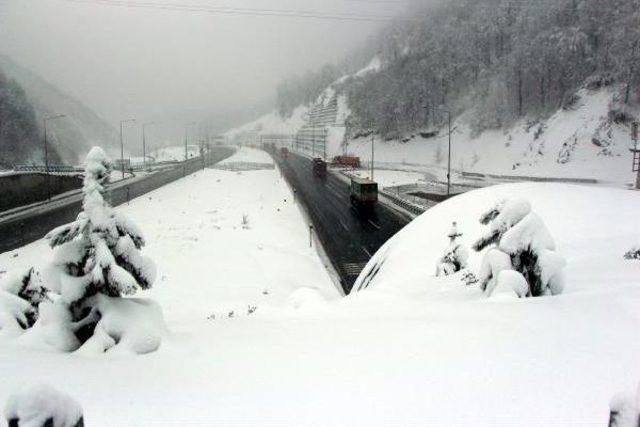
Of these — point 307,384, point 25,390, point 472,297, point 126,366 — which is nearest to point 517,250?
point 472,297

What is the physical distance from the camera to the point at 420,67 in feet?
420

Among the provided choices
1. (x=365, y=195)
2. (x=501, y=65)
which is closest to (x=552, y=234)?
(x=365, y=195)

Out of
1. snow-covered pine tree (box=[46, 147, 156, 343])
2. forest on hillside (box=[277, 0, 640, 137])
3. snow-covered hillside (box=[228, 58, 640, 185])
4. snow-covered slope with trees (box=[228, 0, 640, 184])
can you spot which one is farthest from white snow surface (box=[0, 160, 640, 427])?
forest on hillside (box=[277, 0, 640, 137])

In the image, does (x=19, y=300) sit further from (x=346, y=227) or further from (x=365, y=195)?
(x=365, y=195)

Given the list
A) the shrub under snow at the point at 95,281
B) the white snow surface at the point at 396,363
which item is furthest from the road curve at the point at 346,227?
the shrub under snow at the point at 95,281

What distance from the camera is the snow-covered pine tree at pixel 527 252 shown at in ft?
35.4

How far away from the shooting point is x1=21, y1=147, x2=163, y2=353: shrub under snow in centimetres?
903

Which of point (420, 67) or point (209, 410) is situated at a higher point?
point (420, 67)

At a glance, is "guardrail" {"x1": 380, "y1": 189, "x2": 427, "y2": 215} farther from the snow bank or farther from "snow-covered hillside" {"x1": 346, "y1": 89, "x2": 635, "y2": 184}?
"snow-covered hillside" {"x1": 346, "y1": 89, "x2": 635, "y2": 184}

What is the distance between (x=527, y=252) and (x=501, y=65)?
110423 mm

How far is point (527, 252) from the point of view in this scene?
10992 mm

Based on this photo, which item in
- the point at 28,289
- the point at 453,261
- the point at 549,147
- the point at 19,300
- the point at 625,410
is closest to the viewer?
the point at 625,410

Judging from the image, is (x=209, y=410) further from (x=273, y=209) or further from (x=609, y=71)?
(x=609, y=71)

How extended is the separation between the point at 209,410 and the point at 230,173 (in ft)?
293
